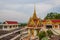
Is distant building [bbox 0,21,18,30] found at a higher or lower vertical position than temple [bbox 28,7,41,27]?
lower

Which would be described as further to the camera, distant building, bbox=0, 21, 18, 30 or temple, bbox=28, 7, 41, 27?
distant building, bbox=0, 21, 18, 30

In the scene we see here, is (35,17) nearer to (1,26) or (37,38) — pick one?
(37,38)

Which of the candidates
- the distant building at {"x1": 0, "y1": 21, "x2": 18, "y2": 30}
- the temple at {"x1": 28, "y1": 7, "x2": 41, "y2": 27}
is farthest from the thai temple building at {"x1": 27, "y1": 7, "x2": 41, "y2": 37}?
the distant building at {"x1": 0, "y1": 21, "x2": 18, "y2": 30}

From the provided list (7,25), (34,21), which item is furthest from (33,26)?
(7,25)

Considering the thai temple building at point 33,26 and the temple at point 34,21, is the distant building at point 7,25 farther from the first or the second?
the thai temple building at point 33,26

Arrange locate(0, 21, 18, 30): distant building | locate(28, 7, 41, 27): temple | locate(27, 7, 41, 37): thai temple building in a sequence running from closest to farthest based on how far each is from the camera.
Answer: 1. locate(27, 7, 41, 37): thai temple building
2. locate(28, 7, 41, 27): temple
3. locate(0, 21, 18, 30): distant building

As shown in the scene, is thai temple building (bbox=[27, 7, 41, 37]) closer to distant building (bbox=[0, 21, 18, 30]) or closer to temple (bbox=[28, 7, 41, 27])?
temple (bbox=[28, 7, 41, 27])

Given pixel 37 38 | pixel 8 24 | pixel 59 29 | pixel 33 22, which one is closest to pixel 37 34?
pixel 37 38

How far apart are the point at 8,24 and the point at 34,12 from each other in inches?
326

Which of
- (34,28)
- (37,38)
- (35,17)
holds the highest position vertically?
(35,17)

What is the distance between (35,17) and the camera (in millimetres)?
16141

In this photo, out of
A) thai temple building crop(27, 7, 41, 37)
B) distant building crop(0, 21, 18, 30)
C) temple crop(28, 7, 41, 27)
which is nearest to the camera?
thai temple building crop(27, 7, 41, 37)

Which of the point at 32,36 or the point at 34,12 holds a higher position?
the point at 34,12

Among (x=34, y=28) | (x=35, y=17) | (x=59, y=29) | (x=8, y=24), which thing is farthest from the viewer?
(x=8, y=24)
